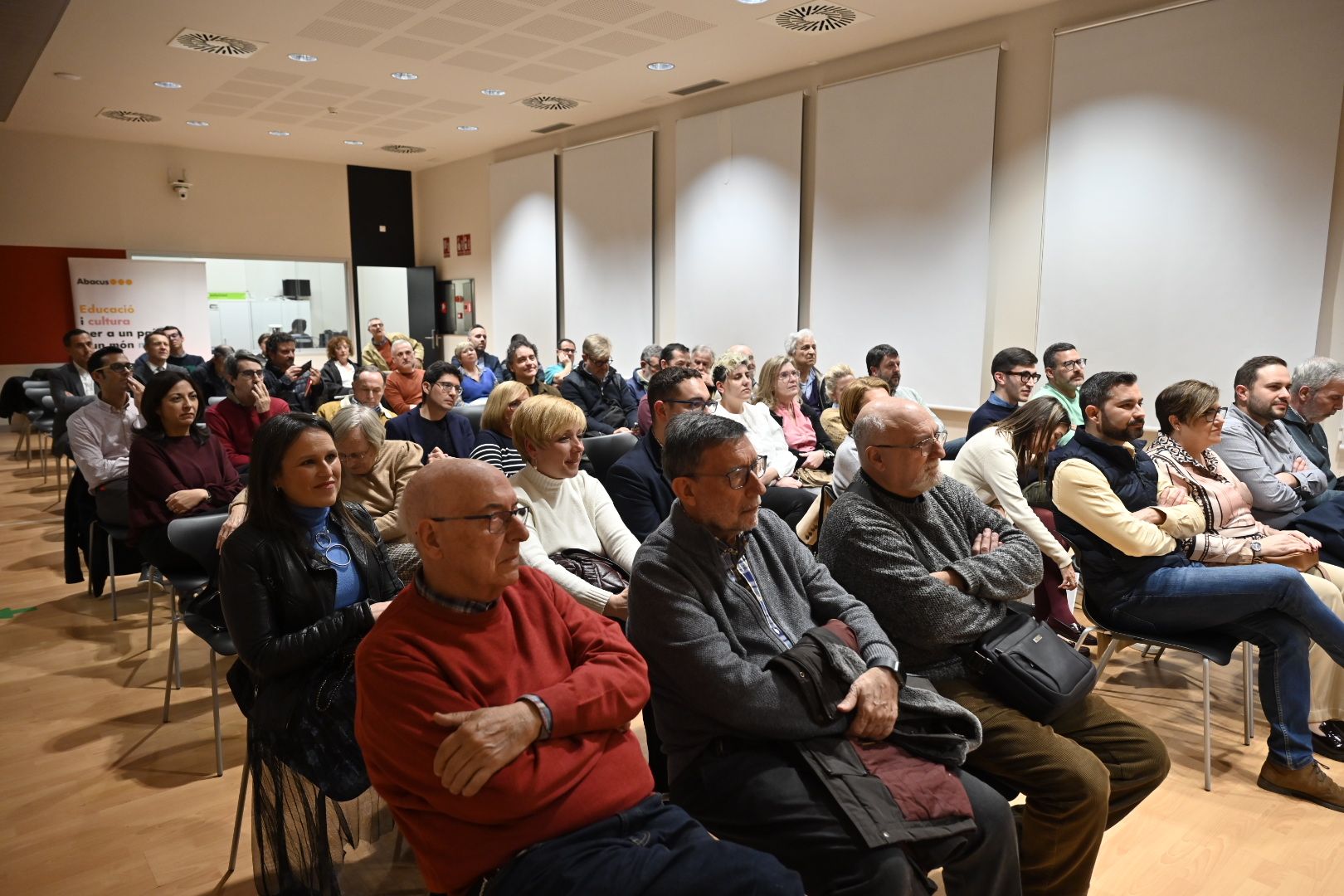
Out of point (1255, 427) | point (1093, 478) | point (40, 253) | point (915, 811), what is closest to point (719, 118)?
point (1255, 427)

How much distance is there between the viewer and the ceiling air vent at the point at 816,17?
6523 mm

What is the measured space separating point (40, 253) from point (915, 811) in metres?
13.7

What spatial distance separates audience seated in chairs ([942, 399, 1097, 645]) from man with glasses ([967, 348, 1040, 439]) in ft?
3.97

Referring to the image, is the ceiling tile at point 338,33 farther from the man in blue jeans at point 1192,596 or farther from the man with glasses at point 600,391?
the man in blue jeans at point 1192,596

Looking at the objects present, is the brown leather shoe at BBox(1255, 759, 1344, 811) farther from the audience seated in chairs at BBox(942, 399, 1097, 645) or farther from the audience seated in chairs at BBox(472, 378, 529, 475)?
the audience seated in chairs at BBox(472, 378, 529, 475)

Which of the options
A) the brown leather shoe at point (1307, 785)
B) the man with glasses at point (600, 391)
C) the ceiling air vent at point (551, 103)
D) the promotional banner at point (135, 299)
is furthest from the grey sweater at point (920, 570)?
the promotional banner at point (135, 299)

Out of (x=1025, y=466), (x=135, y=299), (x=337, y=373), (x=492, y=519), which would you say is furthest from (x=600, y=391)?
(x=135, y=299)

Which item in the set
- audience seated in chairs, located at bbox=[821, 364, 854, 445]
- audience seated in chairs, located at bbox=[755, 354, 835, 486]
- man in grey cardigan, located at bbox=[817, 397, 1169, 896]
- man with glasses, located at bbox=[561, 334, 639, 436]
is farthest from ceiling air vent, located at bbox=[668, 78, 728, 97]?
man in grey cardigan, located at bbox=[817, 397, 1169, 896]

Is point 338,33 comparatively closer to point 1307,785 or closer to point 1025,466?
point 1025,466

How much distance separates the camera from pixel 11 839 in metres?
2.74

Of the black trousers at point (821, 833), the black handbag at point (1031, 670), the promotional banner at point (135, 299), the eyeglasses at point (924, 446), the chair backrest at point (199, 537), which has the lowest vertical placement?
the black trousers at point (821, 833)

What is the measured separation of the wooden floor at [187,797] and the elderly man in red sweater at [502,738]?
3.98 feet

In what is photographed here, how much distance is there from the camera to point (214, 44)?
7.48 metres

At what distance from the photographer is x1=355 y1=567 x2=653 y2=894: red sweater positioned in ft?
5.10
